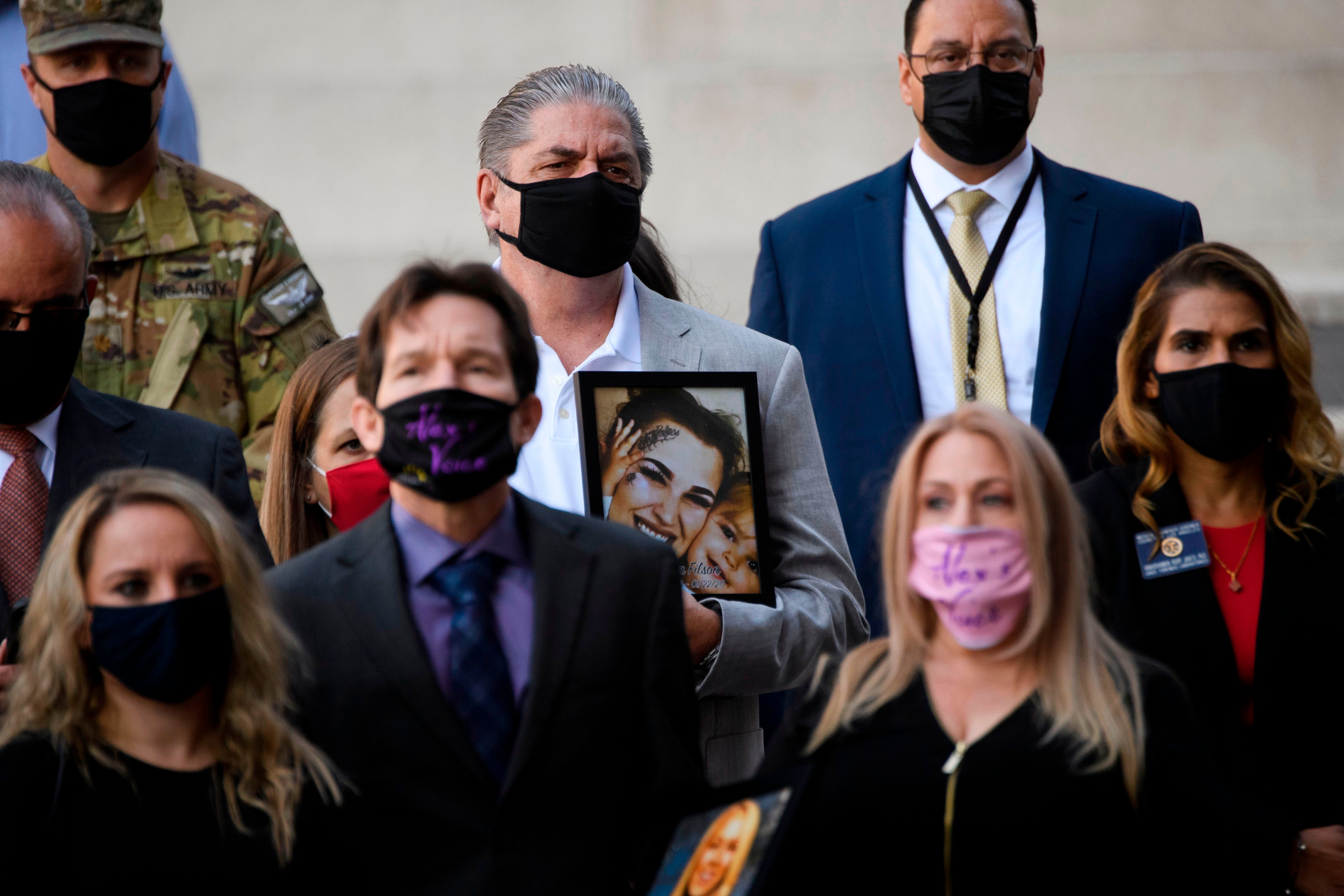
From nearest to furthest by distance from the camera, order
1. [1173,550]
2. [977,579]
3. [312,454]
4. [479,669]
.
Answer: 1. [479,669]
2. [977,579]
3. [1173,550]
4. [312,454]

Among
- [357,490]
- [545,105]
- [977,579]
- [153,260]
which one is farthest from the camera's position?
[153,260]

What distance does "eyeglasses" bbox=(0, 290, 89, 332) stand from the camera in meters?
3.60

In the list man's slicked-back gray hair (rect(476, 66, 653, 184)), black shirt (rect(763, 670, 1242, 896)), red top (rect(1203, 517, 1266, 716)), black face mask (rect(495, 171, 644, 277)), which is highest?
man's slicked-back gray hair (rect(476, 66, 653, 184))

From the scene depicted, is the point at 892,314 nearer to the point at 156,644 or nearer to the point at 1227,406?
the point at 1227,406

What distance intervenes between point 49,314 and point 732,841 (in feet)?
6.41

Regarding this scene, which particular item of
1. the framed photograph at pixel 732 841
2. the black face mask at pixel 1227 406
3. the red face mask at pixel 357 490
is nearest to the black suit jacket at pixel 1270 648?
the black face mask at pixel 1227 406

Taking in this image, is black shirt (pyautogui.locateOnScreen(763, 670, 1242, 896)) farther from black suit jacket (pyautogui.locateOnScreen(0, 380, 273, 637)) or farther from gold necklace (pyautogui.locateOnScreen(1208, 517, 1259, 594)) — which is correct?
black suit jacket (pyautogui.locateOnScreen(0, 380, 273, 637))

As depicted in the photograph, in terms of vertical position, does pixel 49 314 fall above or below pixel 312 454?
above

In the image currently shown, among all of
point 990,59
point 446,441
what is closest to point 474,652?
point 446,441

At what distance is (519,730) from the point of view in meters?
2.88

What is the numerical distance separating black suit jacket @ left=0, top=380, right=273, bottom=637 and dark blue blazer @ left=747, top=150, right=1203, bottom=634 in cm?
167

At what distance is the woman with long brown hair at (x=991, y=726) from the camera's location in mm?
2947

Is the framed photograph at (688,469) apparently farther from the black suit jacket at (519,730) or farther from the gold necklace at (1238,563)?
the gold necklace at (1238,563)

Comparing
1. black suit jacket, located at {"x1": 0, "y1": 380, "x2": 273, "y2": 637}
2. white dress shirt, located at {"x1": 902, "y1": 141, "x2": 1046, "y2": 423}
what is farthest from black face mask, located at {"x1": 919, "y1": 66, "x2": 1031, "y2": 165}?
black suit jacket, located at {"x1": 0, "y1": 380, "x2": 273, "y2": 637}
